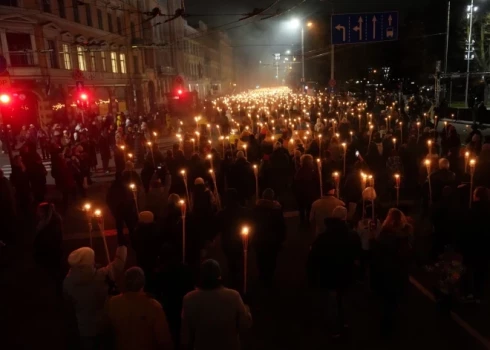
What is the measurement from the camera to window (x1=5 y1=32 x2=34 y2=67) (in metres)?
26.6

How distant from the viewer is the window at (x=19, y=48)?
87.2 ft

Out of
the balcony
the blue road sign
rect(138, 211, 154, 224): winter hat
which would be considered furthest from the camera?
the balcony

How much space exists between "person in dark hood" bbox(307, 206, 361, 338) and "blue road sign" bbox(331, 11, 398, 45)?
11.5 meters

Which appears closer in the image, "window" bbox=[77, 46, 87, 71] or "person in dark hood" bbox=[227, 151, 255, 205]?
"person in dark hood" bbox=[227, 151, 255, 205]

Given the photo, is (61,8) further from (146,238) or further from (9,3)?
(146,238)

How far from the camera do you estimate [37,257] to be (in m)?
6.46

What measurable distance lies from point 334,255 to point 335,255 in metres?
0.01

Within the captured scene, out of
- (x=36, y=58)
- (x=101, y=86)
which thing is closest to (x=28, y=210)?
(x=36, y=58)

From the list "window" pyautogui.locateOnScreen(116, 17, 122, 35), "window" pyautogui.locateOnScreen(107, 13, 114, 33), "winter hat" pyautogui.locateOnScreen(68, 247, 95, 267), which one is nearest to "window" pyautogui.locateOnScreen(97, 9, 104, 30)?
"window" pyautogui.locateOnScreen(107, 13, 114, 33)

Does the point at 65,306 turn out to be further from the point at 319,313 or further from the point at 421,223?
the point at 421,223

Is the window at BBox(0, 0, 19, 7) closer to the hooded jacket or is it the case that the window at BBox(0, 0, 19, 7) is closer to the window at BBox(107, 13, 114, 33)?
the window at BBox(107, 13, 114, 33)

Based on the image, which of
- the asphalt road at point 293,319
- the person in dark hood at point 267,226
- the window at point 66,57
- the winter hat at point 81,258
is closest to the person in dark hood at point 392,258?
the asphalt road at point 293,319

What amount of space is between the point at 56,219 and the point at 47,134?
54.4 feet

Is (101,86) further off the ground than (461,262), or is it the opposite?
(101,86)
